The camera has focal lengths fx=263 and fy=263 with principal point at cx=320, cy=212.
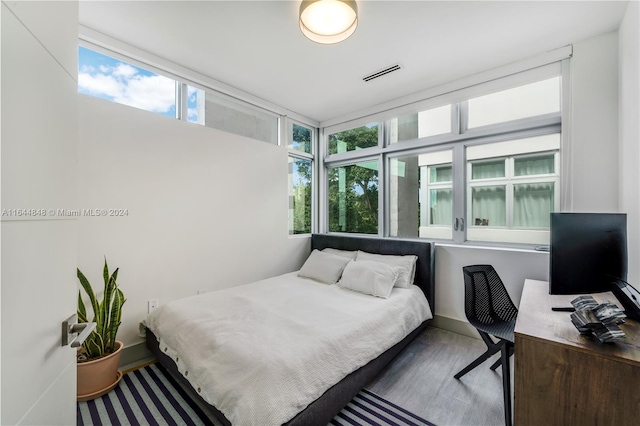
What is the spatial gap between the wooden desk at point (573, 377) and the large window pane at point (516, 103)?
2.15 m

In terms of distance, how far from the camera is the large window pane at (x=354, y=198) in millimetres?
3854

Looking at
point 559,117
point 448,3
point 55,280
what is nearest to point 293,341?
point 55,280

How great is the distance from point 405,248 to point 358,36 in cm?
222

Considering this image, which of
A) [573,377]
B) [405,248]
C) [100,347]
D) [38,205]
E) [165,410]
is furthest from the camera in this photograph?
[405,248]

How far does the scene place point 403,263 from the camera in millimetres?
2967

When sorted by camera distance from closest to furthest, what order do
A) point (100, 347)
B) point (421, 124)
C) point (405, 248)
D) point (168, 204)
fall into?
point (100, 347)
point (168, 204)
point (405, 248)
point (421, 124)

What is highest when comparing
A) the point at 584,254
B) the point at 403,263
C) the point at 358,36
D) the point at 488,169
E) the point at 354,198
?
the point at 358,36

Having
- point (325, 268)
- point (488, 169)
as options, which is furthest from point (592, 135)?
point (325, 268)

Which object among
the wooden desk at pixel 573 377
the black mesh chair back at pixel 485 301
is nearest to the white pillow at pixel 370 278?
the black mesh chair back at pixel 485 301

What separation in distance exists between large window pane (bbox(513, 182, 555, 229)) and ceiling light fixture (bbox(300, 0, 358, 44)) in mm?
2306

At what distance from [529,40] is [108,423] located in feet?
14.0

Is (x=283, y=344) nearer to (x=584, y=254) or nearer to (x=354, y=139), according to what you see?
(x=584, y=254)

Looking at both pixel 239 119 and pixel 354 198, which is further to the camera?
pixel 354 198

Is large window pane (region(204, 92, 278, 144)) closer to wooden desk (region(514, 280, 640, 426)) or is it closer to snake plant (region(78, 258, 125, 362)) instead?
snake plant (region(78, 258, 125, 362))
